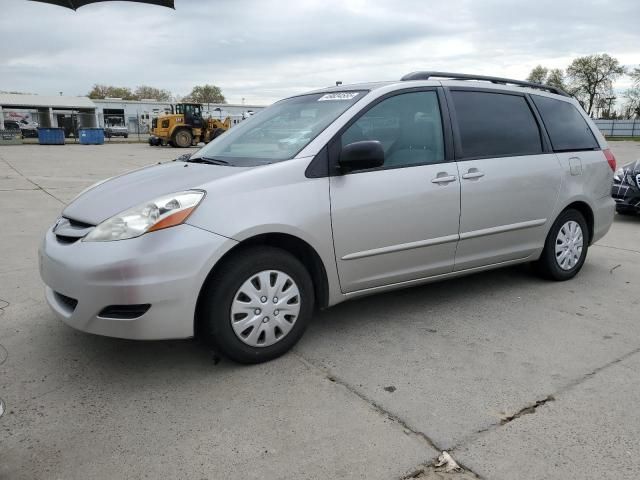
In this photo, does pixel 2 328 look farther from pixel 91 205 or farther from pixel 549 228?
pixel 549 228

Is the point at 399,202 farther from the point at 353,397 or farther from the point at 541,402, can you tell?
the point at 541,402

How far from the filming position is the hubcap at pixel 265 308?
293cm

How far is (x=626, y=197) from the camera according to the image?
798cm

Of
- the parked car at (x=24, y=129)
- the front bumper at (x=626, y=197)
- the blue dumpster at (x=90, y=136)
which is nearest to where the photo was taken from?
the front bumper at (x=626, y=197)

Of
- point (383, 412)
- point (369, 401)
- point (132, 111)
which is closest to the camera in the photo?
point (383, 412)

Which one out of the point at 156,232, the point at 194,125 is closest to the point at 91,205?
the point at 156,232

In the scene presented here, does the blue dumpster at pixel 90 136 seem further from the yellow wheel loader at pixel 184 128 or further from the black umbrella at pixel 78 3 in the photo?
the black umbrella at pixel 78 3

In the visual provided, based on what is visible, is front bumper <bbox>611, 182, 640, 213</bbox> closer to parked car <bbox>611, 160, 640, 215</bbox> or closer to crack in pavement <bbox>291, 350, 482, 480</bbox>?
parked car <bbox>611, 160, 640, 215</bbox>

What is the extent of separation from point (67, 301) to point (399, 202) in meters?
2.06

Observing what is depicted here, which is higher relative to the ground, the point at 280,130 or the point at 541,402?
the point at 280,130

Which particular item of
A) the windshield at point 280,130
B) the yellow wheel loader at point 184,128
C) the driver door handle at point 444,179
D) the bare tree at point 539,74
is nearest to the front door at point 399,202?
the driver door handle at point 444,179

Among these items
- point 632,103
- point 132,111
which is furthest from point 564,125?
point 632,103

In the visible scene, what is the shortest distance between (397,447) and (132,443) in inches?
46.3

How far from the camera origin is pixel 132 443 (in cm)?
237
